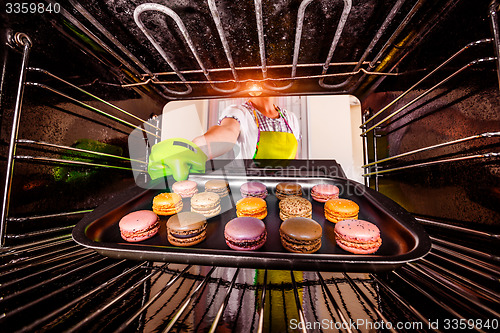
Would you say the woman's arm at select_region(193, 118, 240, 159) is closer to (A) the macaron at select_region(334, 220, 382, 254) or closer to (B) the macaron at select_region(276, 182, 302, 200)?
(B) the macaron at select_region(276, 182, 302, 200)

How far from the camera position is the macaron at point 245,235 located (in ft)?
2.99

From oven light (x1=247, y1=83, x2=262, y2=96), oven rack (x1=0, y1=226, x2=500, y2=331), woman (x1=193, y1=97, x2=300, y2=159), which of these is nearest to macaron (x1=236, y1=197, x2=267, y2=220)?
oven rack (x1=0, y1=226, x2=500, y2=331)

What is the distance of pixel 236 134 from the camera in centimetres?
220

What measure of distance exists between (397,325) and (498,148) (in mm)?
656

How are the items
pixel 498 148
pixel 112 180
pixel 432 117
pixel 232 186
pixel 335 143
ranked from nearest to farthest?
pixel 498 148
pixel 432 117
pixel 112 180
pixel 232 186
pixel 335 143

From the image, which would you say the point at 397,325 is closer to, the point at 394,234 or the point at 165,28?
the point at 394,234

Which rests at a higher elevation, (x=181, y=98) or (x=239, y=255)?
(x=181, y=98)

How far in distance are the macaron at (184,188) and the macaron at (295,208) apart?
24.3 inches

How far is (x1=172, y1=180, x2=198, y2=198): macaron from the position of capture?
134 centimetres

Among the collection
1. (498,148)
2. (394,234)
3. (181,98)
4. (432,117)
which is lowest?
(394,234)

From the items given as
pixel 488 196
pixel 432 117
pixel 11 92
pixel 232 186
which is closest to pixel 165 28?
pixel 11 92

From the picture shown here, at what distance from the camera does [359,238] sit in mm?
878

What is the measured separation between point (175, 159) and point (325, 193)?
1026 mm

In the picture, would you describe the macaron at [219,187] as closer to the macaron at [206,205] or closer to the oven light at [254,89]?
the macaron at [206,205]
